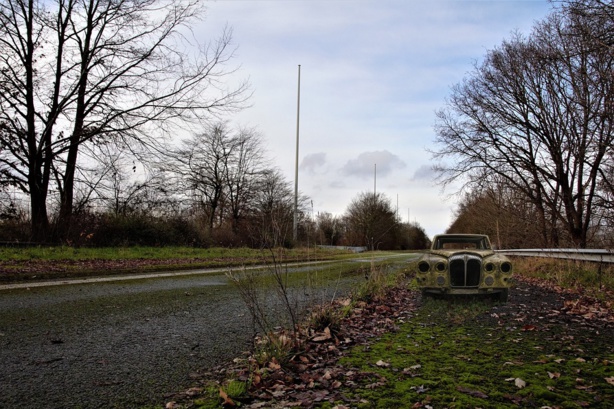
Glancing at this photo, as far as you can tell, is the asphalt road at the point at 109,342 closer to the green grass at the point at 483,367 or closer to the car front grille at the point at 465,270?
the green grass at the point at 483,367

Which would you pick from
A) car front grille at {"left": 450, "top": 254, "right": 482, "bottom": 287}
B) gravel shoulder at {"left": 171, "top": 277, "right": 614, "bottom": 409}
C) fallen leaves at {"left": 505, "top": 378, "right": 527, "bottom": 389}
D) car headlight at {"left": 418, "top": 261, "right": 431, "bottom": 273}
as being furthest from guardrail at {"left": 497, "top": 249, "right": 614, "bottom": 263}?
fallen leaves at {"left": 505, "top": 378, "right": 527, "bottom": 389}

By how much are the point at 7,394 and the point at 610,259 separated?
10.4 metres

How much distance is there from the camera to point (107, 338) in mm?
4605

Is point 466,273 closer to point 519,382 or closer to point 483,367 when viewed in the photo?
point 483,367

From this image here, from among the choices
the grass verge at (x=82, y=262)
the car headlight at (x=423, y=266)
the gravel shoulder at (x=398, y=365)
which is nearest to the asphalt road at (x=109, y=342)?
the gravel shoulder at (x=398, y=365)

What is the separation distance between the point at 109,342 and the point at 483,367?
3.82 metres

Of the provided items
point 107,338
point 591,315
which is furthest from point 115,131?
→ point 591,315

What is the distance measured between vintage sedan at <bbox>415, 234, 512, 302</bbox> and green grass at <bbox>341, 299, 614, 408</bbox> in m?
1.40

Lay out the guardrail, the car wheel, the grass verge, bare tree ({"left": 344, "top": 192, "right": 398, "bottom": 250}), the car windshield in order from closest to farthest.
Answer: the car wheel, the car windshield, the guardrail, the grass verge, bare tree ({"left": 344, "top": 192, "right": 398, "bottom": 250})

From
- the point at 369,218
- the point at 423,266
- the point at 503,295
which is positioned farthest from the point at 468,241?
the point at 369,218

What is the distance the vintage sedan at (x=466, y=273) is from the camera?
675cm

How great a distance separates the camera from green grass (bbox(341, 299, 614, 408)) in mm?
2924

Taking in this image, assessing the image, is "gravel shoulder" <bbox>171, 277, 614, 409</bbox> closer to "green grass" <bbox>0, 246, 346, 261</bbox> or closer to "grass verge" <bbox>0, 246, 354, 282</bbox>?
"grass verge" <bbox>0, 246, 354, 282</bbox>

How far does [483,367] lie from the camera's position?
362 cm
